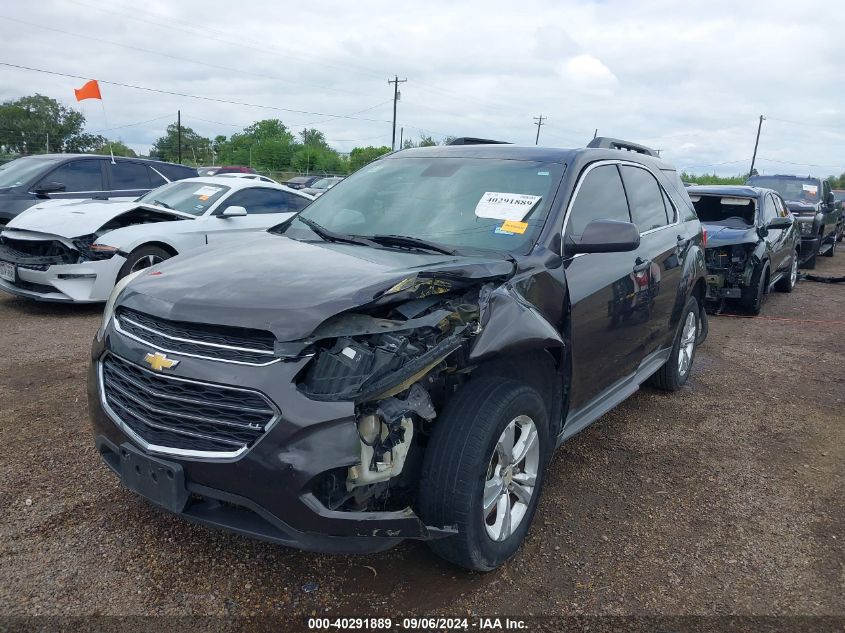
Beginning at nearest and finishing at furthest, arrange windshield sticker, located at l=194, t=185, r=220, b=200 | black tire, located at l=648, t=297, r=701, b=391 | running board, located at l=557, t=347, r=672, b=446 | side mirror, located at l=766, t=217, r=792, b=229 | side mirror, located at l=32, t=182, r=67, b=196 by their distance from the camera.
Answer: running board, located at l=557, t=347, r=672, b=446
black tire, located at l=648, t=297, r=701, b=391
windshield sticker, located at l=194, t=185, r=220, b=200
side mirror, located at l=766, t=217, r=792, b=229
side mirror, located at l=32, t=182, r=67, b=196

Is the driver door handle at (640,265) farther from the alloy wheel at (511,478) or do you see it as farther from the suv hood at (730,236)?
the suv hood at (730,236)

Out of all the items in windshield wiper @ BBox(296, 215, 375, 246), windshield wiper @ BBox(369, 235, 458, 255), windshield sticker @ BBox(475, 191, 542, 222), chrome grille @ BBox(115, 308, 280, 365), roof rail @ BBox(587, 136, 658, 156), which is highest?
roof rail @ BBox(587, 136, 658, 156)

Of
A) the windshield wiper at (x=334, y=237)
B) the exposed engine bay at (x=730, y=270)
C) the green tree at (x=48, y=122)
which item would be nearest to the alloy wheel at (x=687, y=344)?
the windshield wiper at (x=334, y=237)

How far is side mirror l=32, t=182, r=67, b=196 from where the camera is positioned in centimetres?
891

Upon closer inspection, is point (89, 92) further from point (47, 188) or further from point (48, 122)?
point (48, 122)

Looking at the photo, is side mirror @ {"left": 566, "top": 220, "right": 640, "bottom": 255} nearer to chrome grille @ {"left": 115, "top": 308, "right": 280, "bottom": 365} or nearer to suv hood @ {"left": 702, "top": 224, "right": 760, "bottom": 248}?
chrome grille @ {"left": 115, "top": 308, "right": 280, "bottom": 365}

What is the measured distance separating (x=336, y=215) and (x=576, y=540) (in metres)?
2.19

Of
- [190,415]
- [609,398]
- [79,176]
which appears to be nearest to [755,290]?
[609,398]

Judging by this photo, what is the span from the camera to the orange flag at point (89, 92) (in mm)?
12039

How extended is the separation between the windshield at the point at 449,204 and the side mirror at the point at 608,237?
0.24 meters

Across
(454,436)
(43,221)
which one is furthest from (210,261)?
(43,221)

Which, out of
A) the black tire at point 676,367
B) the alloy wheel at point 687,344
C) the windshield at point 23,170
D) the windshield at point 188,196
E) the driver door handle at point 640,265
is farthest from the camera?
the windshield at point 23,170

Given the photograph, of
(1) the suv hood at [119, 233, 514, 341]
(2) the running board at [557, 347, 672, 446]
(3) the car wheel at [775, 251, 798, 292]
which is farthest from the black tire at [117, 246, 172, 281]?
(3) the car wheel at [775, 251, 798, 292]

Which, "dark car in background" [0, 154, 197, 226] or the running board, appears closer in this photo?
the running board
